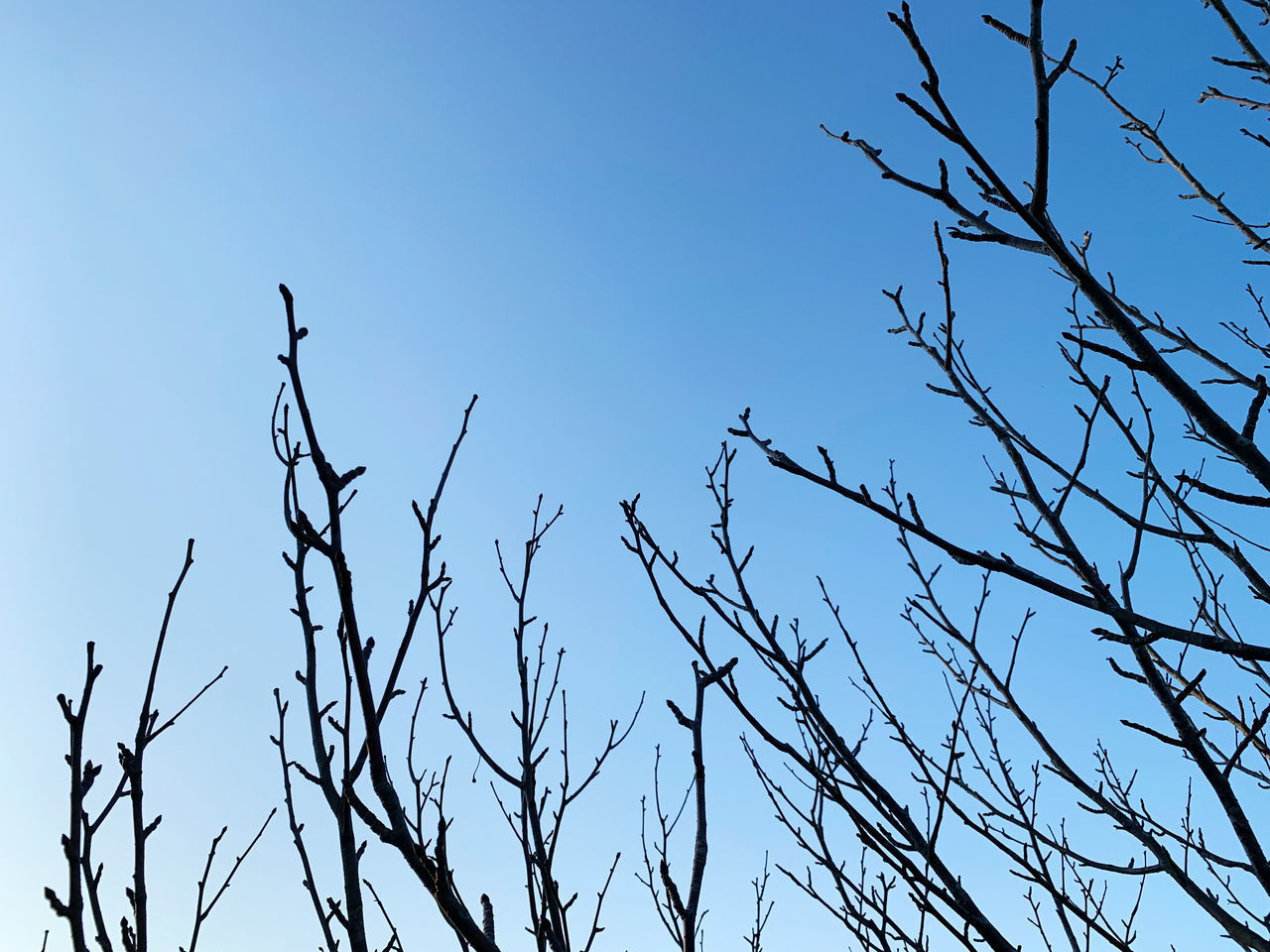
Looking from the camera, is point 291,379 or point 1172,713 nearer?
point 291,379

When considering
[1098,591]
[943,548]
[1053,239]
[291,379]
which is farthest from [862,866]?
[291,379]

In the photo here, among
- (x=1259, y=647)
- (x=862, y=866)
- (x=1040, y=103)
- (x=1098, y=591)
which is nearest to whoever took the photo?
(x=1259, y=647)

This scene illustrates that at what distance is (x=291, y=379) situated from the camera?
56.9 inches

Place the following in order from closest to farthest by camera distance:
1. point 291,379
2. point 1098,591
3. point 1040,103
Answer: point 291,379, point 1040,103, point 1098,591

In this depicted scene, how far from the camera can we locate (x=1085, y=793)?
7.38ft

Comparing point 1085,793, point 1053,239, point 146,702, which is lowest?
point 1085,793

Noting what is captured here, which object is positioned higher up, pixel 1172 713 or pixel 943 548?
pixel 943 548

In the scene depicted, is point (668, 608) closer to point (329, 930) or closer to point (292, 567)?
point (292, 567)

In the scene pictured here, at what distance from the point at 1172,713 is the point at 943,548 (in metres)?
1.05

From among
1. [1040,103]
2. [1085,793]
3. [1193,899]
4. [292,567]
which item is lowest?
[1193,899]

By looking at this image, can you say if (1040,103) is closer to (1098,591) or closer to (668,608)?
(1098,591)

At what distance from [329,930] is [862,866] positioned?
3.12 m

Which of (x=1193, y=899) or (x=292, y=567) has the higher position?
(x=292, y=567)

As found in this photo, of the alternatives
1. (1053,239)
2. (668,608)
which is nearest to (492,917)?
(668,608)
